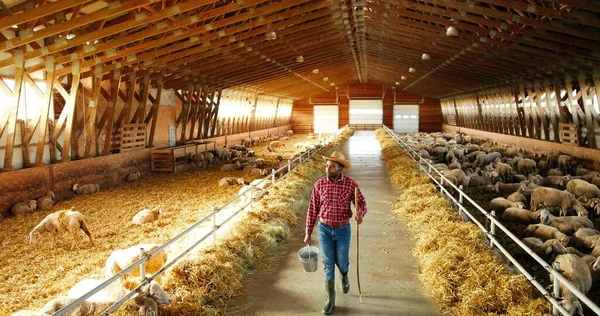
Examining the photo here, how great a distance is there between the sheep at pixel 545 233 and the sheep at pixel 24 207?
12.8 metres

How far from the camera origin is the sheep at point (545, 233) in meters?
8.85

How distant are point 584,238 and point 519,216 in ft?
7.04

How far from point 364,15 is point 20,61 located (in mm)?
13660

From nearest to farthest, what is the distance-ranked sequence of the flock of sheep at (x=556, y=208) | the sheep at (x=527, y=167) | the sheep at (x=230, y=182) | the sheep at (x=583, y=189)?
the flock of sheep at (x=556, y=208)
the sheep at (x=583, y=189)
the sheep at (x=230, y=182)
the sheep at (x=527, y=167)

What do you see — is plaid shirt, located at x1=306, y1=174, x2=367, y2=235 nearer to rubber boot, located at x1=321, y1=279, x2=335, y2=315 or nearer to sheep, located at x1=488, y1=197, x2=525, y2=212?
rubber boot, located at x1=321, y1=279, x2=335, y2=315

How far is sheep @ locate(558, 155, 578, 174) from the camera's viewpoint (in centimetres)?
1938

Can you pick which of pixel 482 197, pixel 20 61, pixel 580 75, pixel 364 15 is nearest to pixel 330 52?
pixel 364 15

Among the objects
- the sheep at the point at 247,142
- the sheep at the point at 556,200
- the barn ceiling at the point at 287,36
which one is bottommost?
the sheep at the point at 556,200

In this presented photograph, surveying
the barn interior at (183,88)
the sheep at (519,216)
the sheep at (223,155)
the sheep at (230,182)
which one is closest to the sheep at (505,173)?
the barn interior at (183,88)

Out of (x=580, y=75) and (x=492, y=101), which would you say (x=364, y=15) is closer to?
(x=580, y=75)

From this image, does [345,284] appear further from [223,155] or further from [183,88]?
[183,88]

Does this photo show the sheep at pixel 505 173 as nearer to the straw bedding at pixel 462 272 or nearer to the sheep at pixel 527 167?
the sheep at pixel 527 167

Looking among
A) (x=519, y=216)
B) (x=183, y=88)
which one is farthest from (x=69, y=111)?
(x=519, y=216)

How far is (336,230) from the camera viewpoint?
19.2ft
